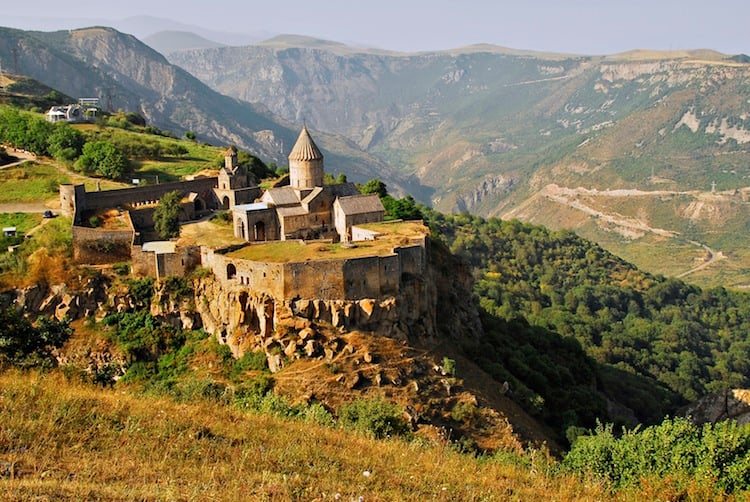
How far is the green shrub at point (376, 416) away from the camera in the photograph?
82.6ft

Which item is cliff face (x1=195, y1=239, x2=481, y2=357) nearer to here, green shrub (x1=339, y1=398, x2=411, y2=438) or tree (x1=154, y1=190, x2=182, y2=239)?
green shrub (x1=339, y1=398, x2=411, y2=438)


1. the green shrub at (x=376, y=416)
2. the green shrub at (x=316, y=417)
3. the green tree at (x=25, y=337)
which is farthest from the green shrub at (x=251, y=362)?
the green tree at (x=25, y=337)

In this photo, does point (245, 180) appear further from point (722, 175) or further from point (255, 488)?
point (722, 175)

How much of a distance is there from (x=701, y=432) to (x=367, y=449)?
1264 cm

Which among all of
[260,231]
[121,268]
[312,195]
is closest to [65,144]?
[121,268]

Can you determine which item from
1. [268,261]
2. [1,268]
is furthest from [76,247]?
[268,261]

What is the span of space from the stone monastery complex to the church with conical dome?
0.20 ft

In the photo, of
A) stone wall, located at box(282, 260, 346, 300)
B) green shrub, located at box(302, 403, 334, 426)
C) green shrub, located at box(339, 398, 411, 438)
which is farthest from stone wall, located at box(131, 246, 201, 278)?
green shrub, located at box(302, 403, 334, 426)

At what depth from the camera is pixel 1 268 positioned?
116ft

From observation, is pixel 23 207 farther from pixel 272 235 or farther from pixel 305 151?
pixel 305 151

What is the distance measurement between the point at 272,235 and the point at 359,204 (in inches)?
216

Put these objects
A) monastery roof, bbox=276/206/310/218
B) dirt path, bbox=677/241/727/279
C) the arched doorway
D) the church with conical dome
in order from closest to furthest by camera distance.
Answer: the arched doorway → the church with conical dome → monastery roof, bbox=276/206/310/218 → dirt path, bbox=677/241/727/279

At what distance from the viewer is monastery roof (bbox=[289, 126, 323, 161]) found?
137 feet

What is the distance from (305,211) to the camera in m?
39.7
